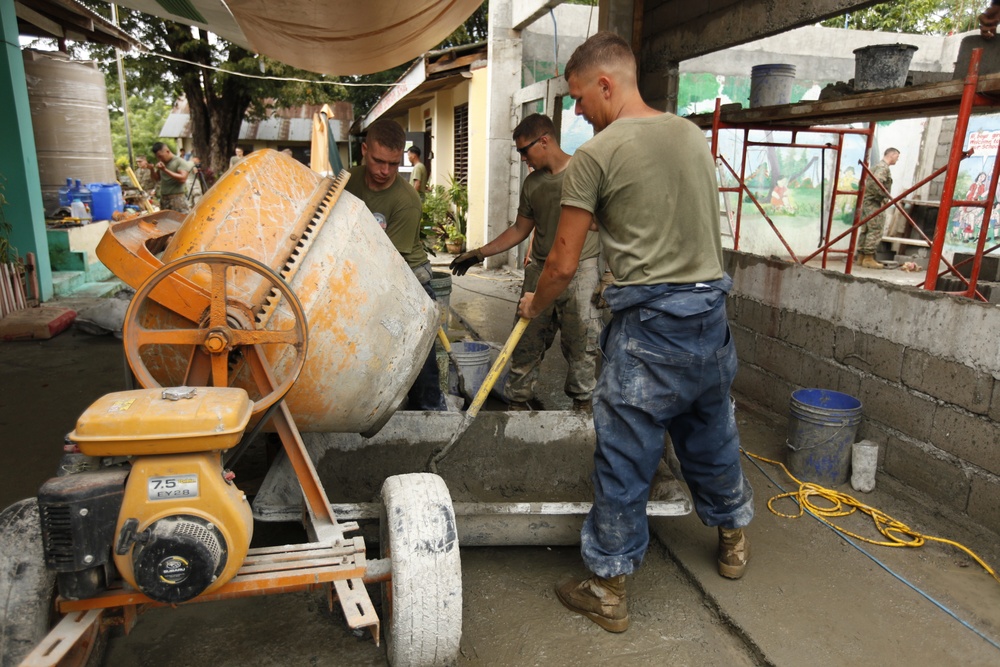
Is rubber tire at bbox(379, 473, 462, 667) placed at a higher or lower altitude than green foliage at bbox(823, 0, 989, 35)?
lower

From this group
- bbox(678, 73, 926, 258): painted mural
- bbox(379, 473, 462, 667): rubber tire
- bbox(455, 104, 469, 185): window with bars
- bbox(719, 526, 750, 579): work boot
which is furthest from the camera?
bbox(455, 104, 469, 185): window with bars

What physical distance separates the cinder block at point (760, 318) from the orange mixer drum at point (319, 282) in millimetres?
2648

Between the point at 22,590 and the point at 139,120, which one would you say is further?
the point at 139,120

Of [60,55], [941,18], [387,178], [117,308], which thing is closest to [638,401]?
[387,178]

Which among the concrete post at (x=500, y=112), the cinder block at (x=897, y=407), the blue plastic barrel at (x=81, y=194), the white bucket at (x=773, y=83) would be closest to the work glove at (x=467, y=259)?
the cinder block at (x=897, y=407)

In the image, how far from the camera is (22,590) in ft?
5.79

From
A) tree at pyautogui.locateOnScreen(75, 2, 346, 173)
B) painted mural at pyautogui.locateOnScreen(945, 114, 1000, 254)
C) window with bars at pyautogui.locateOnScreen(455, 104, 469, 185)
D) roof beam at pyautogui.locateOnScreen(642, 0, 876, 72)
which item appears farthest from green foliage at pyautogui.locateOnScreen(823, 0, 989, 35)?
tree at pyautogui.locateOnScreen(75, 2, 346, 173)

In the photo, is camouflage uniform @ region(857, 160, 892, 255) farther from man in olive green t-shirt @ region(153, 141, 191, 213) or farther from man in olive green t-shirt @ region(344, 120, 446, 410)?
man in olive green t-shirt @ region(153, 141, 191, 213)

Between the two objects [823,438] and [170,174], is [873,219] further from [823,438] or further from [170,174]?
[170,174]

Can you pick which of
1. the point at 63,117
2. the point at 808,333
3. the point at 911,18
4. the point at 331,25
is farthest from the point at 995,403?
the point at 911,18

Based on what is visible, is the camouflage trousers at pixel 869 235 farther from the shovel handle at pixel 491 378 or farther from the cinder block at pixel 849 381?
the shovel handle at pixel 491 378

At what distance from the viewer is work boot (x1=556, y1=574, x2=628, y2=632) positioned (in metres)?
2.35

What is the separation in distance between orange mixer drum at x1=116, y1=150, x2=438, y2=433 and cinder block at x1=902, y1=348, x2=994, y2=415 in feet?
8.01

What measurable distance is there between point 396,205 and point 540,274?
0.90 meters
